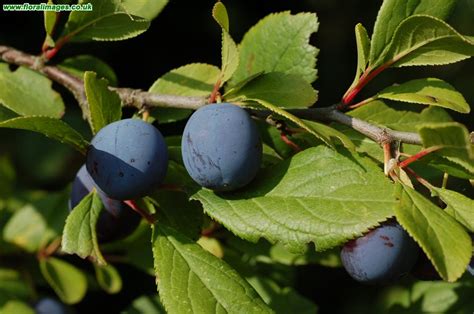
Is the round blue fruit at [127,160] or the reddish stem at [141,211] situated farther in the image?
the reddish stem at [141,211]

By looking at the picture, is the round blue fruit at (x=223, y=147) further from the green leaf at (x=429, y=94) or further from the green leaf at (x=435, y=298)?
the green leaf at (x=435, y=298)

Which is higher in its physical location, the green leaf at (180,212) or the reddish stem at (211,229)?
the green leaf at (180,212)

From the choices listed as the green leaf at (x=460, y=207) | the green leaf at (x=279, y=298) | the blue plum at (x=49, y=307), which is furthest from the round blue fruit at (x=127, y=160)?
the blue plum at (x=49, y=307)

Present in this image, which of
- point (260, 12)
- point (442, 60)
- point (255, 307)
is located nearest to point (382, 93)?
point (442, 60)

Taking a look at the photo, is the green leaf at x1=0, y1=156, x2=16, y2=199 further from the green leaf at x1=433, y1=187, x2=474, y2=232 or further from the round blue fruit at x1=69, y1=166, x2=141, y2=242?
the green leaf at x1=433, y1=187, x2=474, y2=232

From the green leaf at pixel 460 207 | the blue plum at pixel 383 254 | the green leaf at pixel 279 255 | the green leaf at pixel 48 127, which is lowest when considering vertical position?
the green leaf at pixel 279 255

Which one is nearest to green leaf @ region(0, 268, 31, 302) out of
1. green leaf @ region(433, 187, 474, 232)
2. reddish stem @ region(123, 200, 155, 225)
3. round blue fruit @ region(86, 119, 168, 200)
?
reddish stem @ region(123, 200, 155, 225)

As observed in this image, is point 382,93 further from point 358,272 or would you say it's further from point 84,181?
point 84,181
